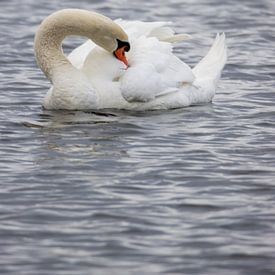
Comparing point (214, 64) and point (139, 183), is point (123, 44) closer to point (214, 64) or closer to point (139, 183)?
point (214, 64)

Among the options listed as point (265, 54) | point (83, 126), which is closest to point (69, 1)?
point (265, 54)

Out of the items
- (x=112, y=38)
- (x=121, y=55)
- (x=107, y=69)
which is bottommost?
(x=107, y=69)

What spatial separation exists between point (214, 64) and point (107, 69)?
5.87ft

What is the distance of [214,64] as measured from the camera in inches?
557

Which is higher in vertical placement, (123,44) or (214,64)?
(123,44)

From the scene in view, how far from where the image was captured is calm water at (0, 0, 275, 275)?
27.2 ft

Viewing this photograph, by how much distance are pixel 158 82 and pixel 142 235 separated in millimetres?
4399

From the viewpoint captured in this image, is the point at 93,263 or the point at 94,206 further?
the point at 94,206

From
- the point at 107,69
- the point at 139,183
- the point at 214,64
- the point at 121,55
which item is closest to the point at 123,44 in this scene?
the point at 121,55

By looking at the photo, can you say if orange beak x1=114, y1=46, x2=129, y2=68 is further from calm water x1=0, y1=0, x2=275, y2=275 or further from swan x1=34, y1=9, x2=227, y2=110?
calm water x1=0, y1=0, x2=275, y2=275

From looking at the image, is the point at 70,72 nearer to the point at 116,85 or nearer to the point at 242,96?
the point at 116,85

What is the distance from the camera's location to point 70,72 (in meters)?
12.8

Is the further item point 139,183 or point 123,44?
point 123,44

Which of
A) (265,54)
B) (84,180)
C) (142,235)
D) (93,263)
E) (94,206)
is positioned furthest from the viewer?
(265,54)
